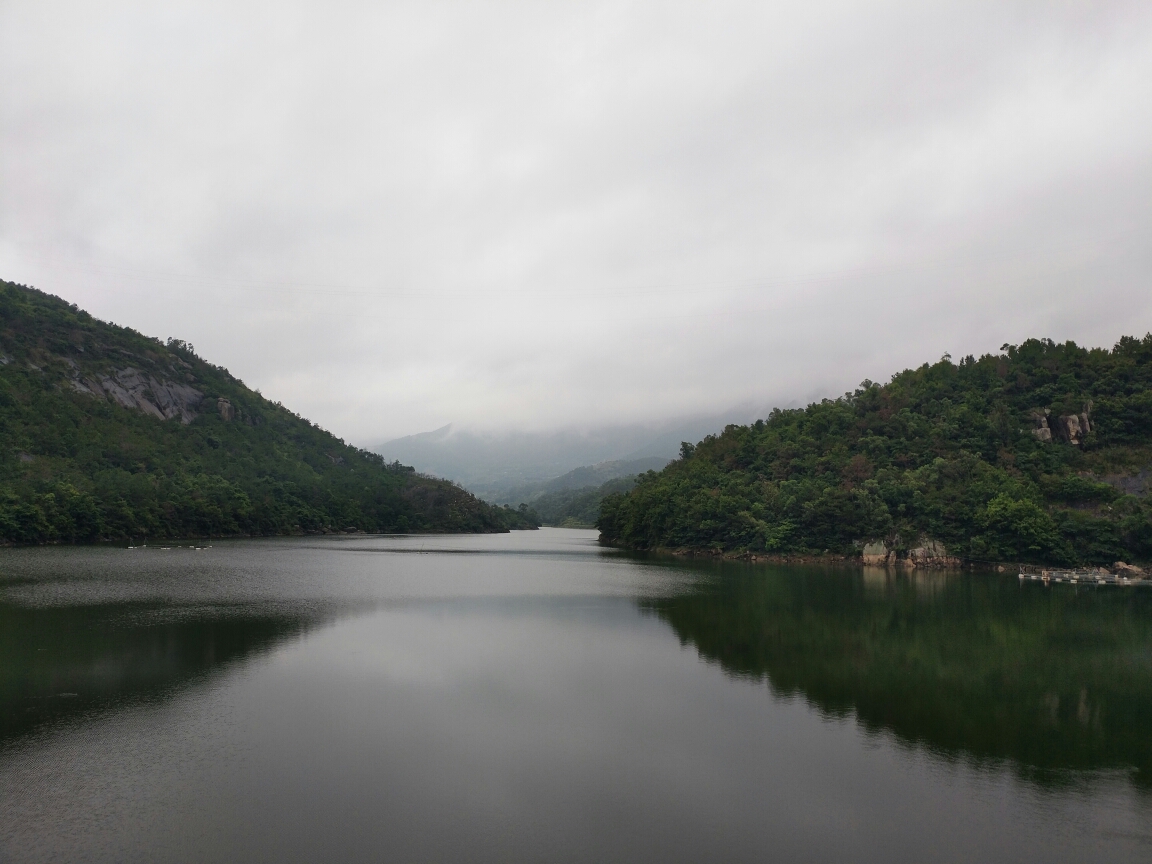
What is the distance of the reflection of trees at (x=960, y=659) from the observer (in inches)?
630

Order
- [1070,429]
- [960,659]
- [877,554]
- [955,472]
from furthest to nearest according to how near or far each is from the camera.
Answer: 1. [1070,429]
2. [955,472]
3. [877,554]
4. [960,659]

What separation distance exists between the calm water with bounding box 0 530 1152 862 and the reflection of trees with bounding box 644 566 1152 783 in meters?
0.14

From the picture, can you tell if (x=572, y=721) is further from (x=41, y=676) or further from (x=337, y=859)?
Answer: (x=41, y=676)

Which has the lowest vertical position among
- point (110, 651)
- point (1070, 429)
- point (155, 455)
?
point (110, 651)

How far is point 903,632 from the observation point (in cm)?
2850

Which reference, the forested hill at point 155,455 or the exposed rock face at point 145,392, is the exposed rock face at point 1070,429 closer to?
the forested hill at point 155,455

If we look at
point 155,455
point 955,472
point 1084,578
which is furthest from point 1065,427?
point 155,455

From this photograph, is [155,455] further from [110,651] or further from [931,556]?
[931,556]

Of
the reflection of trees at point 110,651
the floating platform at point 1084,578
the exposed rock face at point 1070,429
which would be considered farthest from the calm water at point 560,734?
the exposed rock face at point 1070,429

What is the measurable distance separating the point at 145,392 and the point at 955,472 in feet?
402

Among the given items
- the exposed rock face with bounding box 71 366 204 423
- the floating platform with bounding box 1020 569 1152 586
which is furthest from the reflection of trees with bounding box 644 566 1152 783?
the exposed rock face with bounding box 71 366 204 423

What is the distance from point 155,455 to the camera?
9981 centimetres

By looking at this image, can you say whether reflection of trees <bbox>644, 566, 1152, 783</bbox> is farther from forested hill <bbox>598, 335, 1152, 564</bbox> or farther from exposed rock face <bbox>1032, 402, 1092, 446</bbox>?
exposed rock face <bbox>1032, 402, 1092, 446</bbox>

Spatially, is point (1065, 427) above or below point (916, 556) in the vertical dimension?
above
